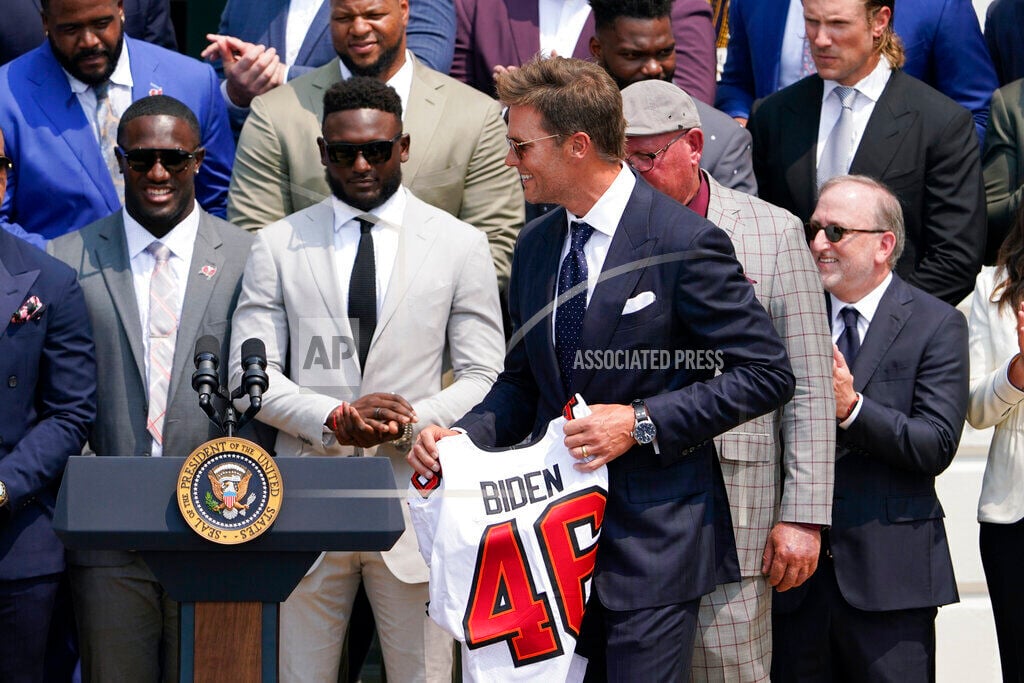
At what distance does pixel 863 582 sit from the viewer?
4570 mm

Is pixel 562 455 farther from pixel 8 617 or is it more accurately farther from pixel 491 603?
pixel 8 617

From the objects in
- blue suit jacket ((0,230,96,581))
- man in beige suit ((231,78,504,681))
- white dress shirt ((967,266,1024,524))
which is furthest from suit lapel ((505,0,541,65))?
blue suit jacket ((0,230,96,581))

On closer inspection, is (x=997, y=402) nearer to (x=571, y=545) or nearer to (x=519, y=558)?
(x=571, y=545)

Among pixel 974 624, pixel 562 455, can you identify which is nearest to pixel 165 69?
pixel 562 455

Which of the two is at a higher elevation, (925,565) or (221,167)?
(221,167)

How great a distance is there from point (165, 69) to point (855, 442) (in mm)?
3176

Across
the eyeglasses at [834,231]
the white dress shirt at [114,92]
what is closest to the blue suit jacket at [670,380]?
the eyeglasses at [834,231]

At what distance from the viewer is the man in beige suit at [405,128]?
543cm

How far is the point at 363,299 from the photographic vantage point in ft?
16.0

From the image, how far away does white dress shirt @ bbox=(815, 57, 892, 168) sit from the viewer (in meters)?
5.59

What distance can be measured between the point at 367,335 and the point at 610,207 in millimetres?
1280

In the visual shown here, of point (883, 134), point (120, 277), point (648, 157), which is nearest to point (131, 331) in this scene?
point (120, 277)

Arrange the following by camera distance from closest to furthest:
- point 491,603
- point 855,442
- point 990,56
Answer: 1. point 491,603
2. point 855,442
3. point 990,56

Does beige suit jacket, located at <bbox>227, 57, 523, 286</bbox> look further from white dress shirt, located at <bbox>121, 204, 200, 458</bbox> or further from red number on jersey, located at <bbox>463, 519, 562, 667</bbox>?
red number on jersey, located at <bbox>463, 519, 562, 667</bbox>
